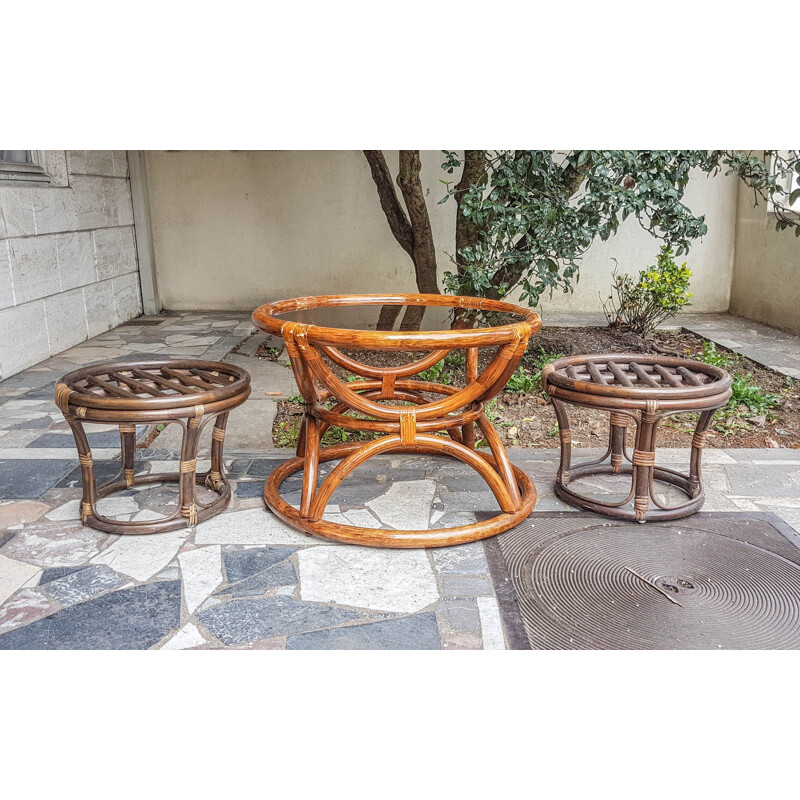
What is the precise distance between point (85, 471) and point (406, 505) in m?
1.30

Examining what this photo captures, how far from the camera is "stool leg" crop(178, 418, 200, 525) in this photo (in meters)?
2.74

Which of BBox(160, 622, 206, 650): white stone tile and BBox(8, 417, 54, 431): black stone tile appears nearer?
BBox(160, 622, 206, 650): white stone tile

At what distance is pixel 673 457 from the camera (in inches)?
145

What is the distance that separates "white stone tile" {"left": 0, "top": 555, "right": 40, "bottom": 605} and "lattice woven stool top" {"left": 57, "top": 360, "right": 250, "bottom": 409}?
1.97 ft

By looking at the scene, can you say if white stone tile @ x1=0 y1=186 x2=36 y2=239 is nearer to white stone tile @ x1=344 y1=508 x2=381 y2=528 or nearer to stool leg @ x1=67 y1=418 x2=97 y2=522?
stool leg @ x1=67 y1=418 x2=97 y2=522

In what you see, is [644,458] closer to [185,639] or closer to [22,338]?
[185,639]

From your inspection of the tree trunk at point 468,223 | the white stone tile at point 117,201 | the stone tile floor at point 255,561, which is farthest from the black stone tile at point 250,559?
the white stone tile at point 117,201

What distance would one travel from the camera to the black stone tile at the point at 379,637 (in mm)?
2107

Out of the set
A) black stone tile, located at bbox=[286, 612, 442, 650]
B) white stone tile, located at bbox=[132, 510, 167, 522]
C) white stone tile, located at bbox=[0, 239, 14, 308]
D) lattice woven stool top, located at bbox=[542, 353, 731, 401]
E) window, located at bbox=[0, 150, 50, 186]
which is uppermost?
window, located at bbox=[0, 150, 50, 186]

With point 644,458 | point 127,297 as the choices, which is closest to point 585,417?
point 644,458

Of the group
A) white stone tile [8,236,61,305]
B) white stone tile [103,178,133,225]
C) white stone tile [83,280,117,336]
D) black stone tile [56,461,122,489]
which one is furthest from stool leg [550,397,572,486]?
white stone tile [103,178,133,225]

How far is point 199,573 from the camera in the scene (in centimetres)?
251

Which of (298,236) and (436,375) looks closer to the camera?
(436,375)
